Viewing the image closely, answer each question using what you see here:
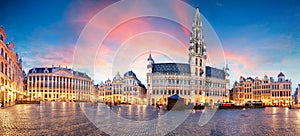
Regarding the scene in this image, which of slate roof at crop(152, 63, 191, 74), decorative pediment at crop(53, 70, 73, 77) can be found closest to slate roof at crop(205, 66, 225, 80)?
slate roof at crop(152, 63, 191, 74)

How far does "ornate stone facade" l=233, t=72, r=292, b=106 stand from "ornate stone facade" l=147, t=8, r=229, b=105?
787 inches

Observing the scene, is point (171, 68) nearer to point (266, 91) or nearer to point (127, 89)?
point (127, 89)

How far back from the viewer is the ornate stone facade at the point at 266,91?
311ft

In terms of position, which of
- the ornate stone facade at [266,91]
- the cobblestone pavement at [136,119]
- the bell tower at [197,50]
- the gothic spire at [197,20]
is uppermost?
the gothic spire at [197,20]

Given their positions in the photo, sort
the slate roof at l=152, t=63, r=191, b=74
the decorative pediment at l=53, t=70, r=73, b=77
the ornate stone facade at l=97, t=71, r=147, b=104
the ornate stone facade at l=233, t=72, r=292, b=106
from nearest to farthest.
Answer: the slate roof at l=152, t=63, r=191, b=74
the ornate stone facade at l=97, t=71, r=147, b=104
the ornate stone facade at l=233, t=72, r=292, b=106
the decorative pediment at l=53, t=70, r=73, b=77

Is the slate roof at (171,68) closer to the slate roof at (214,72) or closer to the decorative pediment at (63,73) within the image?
the slate roof at (214,72)

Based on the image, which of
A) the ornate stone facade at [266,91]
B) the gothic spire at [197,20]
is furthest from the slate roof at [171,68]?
the ornate stone facade at [266,91]

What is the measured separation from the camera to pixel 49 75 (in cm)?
11731

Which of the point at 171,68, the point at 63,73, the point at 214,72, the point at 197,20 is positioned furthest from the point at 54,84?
the point at 214,72

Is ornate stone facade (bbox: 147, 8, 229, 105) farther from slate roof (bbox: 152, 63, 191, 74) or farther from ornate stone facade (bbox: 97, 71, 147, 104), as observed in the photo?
ornate stone facade (bbox: 97, 71, 147, 104)

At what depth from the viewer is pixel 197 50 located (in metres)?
87.0

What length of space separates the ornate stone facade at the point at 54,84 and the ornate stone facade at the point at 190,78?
5373 cm

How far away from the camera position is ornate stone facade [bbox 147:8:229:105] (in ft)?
263

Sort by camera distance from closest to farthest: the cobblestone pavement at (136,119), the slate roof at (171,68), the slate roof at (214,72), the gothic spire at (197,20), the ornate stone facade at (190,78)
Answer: the cobblestone pavement at (136,119) → the ornate stone facade at (190,78) → the slate roof at (171,68) → the gothic spire at (197,20) → the slate roof at (214,72)
